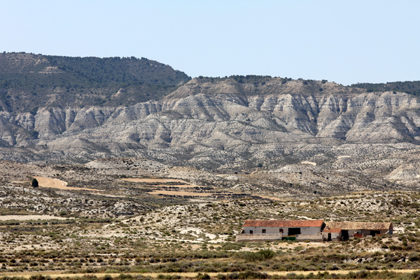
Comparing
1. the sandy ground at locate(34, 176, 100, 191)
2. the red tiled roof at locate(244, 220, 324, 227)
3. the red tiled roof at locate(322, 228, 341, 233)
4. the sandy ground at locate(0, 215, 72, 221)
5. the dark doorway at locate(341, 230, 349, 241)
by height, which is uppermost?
the red tiled roof at locate(244, 220, 324, 227)

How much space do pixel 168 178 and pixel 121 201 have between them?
235 ft

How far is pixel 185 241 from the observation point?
246 ft

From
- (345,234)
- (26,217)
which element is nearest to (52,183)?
(26,217)

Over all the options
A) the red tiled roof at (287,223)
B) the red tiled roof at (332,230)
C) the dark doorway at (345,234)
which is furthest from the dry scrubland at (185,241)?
the dark doorway at (345,234)

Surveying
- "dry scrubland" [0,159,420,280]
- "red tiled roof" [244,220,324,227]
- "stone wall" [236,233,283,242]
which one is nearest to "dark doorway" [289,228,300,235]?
"red tiled roof" [244,220,324,227]

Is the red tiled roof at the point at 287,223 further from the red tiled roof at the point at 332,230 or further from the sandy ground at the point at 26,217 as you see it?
the sandy ground at the point at 26,217

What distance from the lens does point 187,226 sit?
84.6 metres

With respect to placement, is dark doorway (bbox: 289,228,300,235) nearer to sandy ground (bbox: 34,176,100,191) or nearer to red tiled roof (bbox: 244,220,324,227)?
red tiled roof (bbox: 244,220,324,227)

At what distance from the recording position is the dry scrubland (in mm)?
51125

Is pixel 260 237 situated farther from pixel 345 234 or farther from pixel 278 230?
pixel 345 234

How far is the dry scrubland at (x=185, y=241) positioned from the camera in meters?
51.1

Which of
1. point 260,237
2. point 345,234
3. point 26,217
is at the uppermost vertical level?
point 345,234

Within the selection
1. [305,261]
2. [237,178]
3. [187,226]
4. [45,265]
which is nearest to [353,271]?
[305,261]

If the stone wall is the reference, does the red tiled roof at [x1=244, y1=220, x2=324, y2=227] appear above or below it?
above
